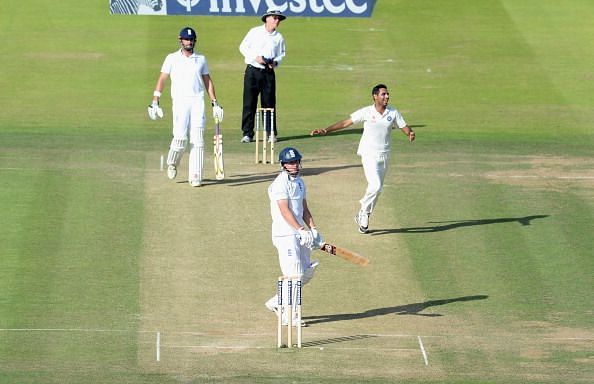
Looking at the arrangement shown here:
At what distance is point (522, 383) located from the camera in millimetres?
17516

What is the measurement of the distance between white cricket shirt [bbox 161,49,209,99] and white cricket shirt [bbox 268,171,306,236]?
6.08 meters

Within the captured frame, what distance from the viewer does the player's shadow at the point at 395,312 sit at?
19.5 metres

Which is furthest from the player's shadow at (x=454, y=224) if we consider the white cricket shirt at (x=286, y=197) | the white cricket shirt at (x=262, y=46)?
the white cricket shirt at (x=262, y=46)

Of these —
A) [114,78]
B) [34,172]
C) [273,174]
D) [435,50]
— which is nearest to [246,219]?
[273,174]

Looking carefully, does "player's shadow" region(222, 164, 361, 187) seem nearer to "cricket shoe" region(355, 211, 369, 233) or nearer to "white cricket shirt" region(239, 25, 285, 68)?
"white cricket shirt" region(239, 25, 285, 68)

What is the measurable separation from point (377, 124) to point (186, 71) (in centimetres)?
353

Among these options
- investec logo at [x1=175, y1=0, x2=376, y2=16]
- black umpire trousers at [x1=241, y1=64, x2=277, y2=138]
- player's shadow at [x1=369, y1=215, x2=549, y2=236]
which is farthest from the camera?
investec logo at [x1=175, y1=0, x2=376, y2=16]

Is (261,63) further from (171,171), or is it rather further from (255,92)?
(171,171)

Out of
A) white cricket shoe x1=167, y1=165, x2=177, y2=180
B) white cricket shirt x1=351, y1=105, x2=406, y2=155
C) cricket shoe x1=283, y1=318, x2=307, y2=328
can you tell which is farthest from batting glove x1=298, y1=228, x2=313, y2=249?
white cricket shoe x1=167, y1=165, x2=177, y2=180

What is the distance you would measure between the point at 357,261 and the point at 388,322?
1170 mm

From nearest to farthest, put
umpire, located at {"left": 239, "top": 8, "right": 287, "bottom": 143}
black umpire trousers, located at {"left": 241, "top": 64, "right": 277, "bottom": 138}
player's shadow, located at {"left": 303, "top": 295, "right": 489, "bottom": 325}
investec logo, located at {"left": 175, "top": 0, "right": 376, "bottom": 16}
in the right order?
player's shadow, located at {"left": 303, "top": 295, "right": 489, "bottom": 325}
umpire, located at {"left": 239, "top": 8, "right": 287, "bottom": 143}
black umpire trousers, located at {"left": 241, "top": 64, "right": 277, "bottom": 138}
investec logo, located at {"left": 175, "top": 0, "right": 376, "bottom": 16}

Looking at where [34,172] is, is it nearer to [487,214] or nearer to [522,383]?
[487,214]

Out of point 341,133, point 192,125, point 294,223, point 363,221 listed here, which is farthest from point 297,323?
point 341,133

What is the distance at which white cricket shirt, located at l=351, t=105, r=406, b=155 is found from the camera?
22281mm
